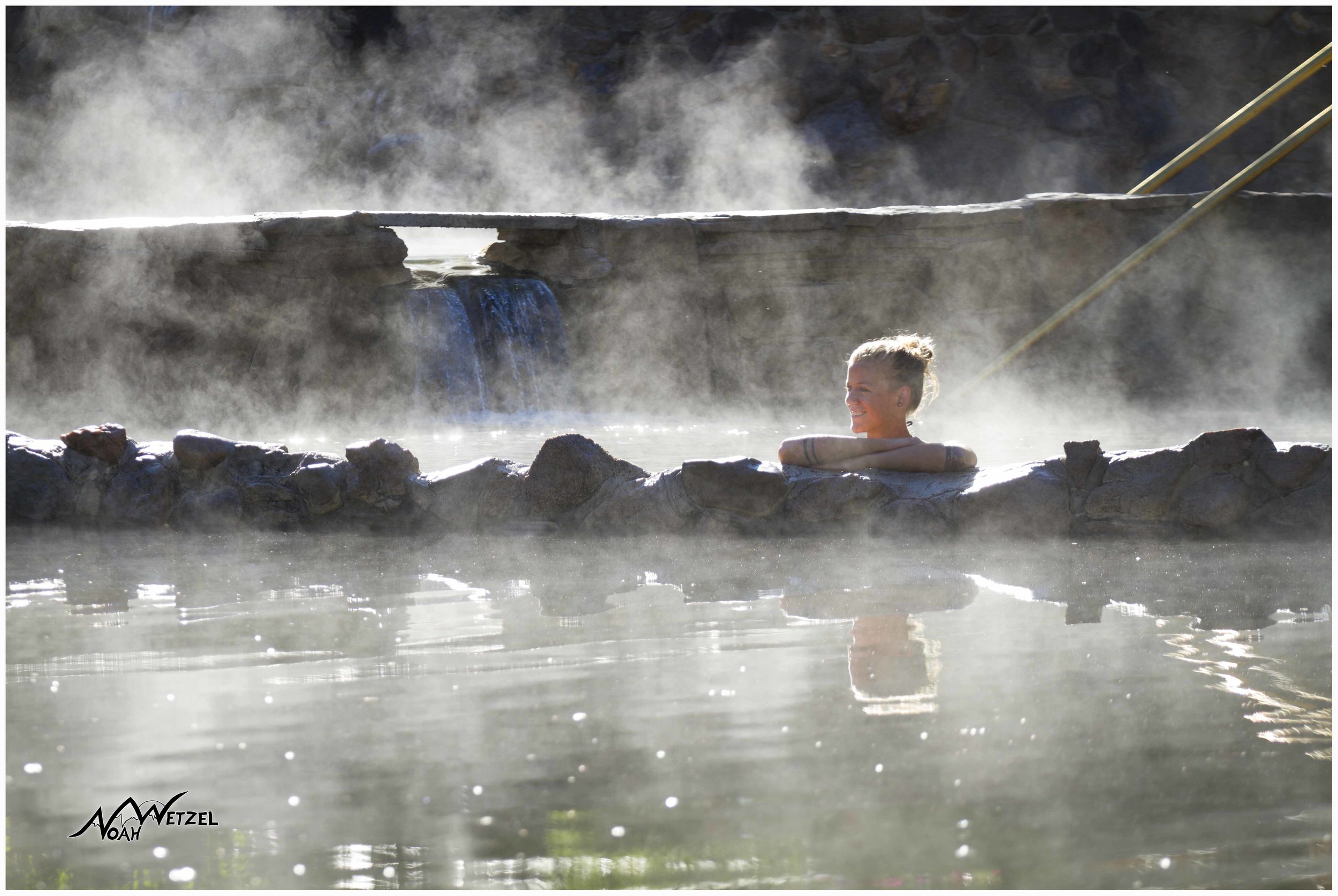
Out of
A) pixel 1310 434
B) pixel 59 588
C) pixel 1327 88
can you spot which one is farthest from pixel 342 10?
pixel 59 588

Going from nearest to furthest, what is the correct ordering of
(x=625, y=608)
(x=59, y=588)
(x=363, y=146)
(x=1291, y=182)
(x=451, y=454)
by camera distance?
(x=625, y=608) → (x=59, y=588) → (x=451, y=454) → (x=1291, y=182) → (x=363, y=146)

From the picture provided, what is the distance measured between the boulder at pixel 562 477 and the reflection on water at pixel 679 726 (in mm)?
551

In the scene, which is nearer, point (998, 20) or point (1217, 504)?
point (1217, 504)

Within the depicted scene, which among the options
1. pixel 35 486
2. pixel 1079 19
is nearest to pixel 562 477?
pixel 35 486

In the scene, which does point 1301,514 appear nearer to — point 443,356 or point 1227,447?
point 1227,447

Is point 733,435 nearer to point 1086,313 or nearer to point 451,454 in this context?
point 451,454

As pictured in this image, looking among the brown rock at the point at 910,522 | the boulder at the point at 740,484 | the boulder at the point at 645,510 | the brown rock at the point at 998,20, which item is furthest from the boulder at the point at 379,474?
the brown rock at the point at 998,20

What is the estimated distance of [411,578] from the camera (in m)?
2.89

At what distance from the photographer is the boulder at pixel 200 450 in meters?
3.57

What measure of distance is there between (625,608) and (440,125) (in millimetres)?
11489

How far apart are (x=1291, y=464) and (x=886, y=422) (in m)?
1.07

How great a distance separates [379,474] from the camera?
3529 mm

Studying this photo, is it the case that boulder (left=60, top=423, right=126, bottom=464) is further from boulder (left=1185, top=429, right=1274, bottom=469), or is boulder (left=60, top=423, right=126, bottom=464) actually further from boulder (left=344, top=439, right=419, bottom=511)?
boulder (left=1185, top=429, right=1274, bottom=469)

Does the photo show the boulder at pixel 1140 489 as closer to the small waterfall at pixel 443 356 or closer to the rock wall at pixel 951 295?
the rock wall at pixel 951 295
